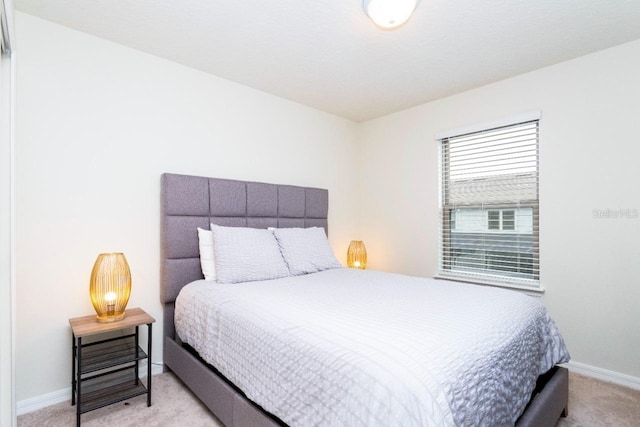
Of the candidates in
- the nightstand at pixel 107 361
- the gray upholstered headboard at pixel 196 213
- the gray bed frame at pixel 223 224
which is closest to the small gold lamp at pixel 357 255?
the gray bed frame at pixel 223 224

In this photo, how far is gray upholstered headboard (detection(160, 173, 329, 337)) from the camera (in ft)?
8.06

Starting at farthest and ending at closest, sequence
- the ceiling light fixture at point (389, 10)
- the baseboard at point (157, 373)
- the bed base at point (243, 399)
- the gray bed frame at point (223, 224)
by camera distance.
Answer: the baseboard at point (157, 373), the ceiling light fixture at point (389, 10), the gray bed frame at point (223, 224), the bed base at point (243, 399)

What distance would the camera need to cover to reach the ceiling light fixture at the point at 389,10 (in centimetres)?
174

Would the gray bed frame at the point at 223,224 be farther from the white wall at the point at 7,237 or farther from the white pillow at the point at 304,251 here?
the white wall at the point at 7,237

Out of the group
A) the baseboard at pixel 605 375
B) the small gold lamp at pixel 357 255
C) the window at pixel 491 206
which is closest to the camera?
→ the baseboard at pixel 605 375

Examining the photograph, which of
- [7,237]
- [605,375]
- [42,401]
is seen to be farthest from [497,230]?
[42,401]

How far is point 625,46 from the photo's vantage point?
233 centimetres

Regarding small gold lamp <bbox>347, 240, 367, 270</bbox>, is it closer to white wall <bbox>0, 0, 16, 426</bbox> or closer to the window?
the window

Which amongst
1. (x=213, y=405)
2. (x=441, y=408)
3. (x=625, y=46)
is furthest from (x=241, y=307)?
(x=625, y=46)

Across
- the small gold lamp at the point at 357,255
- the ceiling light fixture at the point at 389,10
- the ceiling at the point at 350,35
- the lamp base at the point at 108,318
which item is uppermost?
the ceiling at the point at 350,35

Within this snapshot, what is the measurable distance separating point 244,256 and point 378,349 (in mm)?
1499

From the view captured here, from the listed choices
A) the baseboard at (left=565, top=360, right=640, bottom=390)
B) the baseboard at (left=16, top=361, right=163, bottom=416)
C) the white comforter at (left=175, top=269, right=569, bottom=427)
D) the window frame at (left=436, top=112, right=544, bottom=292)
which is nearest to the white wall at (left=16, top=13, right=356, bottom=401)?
the baseboard at (left=16, top=361, right=163, bottom=416)

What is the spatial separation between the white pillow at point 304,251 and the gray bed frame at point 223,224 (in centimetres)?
29

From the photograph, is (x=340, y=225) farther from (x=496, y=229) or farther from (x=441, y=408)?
(x=441, y=408)
